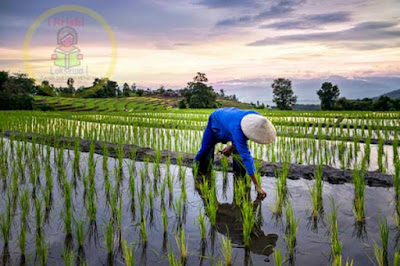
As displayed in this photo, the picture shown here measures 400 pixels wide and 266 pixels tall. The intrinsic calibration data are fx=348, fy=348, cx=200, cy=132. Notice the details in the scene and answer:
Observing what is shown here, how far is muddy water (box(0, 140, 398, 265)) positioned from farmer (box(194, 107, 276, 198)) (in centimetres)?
42

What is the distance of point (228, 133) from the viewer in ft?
12.8

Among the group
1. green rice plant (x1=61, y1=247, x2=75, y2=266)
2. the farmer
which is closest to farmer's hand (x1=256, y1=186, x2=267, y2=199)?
the farmer

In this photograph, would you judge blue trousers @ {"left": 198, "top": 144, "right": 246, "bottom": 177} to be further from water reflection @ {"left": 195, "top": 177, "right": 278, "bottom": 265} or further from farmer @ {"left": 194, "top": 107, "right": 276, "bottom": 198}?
water reflection @ {"left": 195, "top": 177, "right": 278, "bottom": 265}

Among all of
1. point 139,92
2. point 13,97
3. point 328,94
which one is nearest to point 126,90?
point 139,92

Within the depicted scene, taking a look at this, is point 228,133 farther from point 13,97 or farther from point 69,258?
point 13,97

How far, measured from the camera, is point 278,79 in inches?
1387

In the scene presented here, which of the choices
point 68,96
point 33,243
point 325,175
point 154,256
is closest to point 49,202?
point 33,243

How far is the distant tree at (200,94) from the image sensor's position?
2998cm

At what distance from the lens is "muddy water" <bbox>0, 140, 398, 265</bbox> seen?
2459 millimetres

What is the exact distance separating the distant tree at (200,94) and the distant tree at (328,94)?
380 inches

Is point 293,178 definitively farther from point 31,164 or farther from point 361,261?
point 31,164

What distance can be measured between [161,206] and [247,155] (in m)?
0.98

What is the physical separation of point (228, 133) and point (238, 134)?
501 mm

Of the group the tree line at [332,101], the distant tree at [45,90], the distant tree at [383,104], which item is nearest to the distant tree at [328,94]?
the tree line at [332,101]
